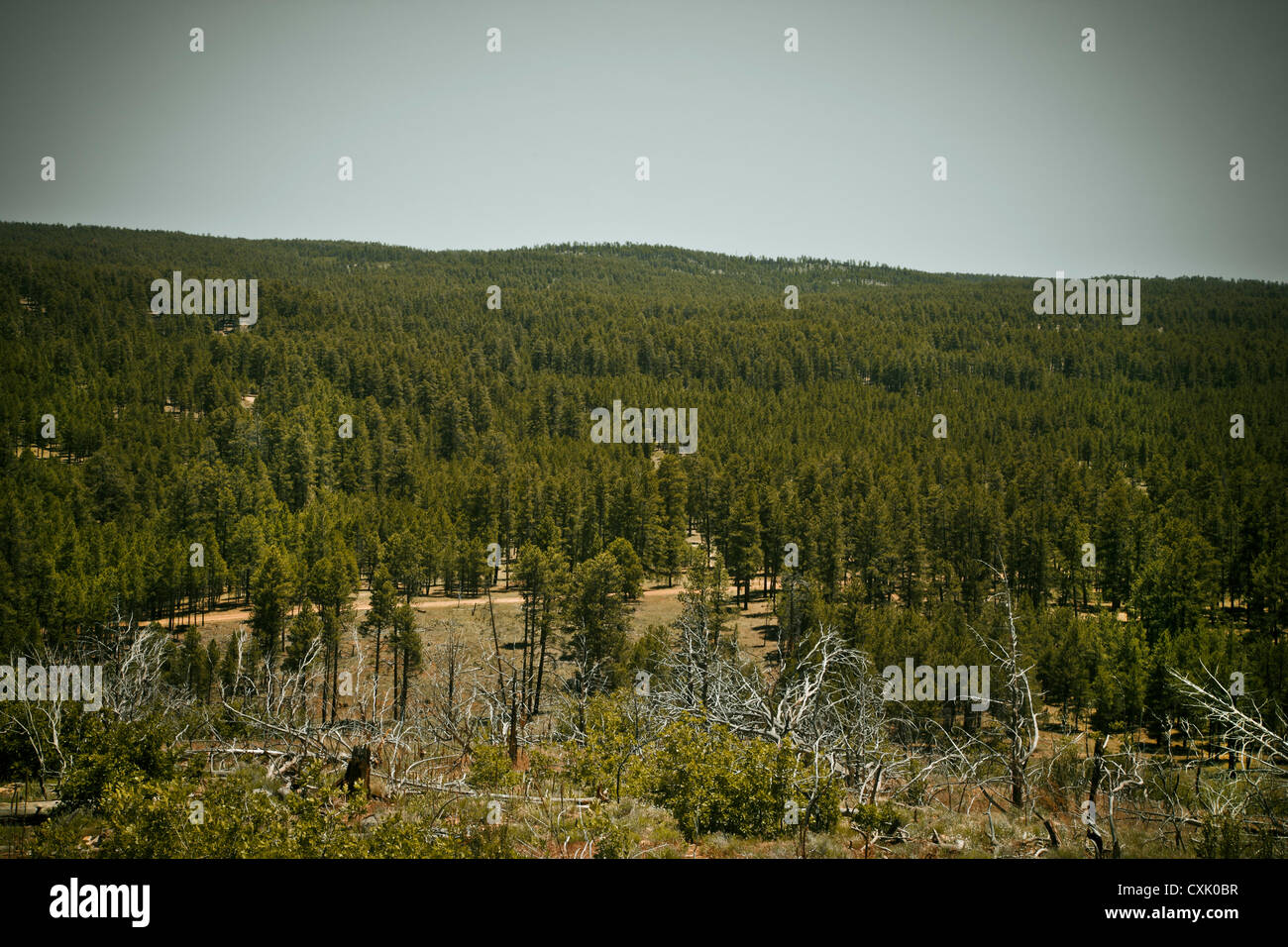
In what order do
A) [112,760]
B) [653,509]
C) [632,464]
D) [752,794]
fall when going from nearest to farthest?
[752,794], [112,760], [653,509], [632,464]

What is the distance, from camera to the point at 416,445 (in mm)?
118312

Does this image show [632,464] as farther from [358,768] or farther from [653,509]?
[358,768]

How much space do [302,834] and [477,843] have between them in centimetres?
261

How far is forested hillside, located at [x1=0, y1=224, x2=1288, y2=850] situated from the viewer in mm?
42938

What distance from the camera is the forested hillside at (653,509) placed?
42938 millimetres

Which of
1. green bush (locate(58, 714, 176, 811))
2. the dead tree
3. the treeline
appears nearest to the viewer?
green bush (locate(58, 714, 176, 811))

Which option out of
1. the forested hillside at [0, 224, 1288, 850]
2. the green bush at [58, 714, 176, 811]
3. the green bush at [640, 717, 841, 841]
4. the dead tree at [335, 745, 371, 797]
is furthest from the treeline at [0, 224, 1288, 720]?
the dead tree at [335, 745, 371, 797]

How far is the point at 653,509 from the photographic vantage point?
8269 centimetres

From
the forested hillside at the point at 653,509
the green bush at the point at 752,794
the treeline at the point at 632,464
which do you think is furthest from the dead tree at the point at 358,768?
the treeline at the point at 632,464

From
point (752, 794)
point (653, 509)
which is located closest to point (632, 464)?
point (653, 509)

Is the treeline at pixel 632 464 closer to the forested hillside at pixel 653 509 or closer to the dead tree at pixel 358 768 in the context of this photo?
the forested hillside at pixel 653 509

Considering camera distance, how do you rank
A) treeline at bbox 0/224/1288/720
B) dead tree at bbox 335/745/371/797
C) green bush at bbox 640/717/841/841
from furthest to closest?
treeline at bbox 0/224/1288/720
dead tree at bbox 335/745/371/797
green bush at bbox 640/717/841/841

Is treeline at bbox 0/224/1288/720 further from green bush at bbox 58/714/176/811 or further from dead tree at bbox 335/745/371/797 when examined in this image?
dead tree at bbox 335/745/371/797
